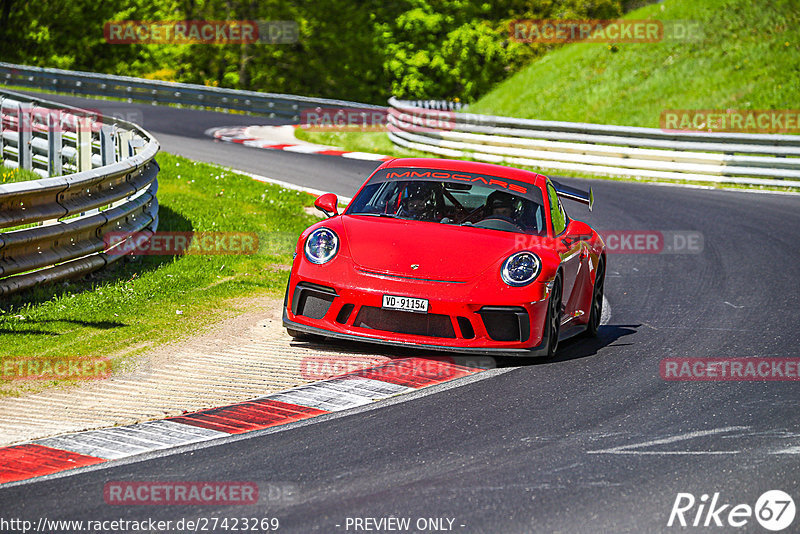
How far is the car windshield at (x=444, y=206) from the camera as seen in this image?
8.62 meters

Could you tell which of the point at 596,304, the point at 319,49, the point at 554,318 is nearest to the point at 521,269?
the point at 554,318

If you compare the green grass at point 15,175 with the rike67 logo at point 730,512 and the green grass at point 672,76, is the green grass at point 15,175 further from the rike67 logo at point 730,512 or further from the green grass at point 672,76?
the green grass at point 672,76

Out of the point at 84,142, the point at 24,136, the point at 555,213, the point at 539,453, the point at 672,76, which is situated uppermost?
the point at 672,76

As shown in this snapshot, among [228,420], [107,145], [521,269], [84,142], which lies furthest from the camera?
[84,142]

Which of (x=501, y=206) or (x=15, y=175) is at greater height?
(x=501, y=206)

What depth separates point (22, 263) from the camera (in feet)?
28.0

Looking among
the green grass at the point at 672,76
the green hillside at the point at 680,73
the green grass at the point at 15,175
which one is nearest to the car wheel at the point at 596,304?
the green grass at the point at 15,175

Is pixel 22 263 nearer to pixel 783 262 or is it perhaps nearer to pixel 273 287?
pixel 273 287

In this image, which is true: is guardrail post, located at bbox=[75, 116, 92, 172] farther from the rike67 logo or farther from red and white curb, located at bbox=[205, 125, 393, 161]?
the rike67 logo

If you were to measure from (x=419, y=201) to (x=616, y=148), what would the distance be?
49.3 feet

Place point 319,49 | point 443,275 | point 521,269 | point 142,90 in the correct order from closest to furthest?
1. point 443,275
2. point 521,269
3. point 142,90
4. point 319,49

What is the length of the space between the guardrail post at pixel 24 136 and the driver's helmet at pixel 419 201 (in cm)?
826

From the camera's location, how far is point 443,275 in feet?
25.2

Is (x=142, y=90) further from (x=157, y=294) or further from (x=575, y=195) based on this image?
(x=575, y=195)
